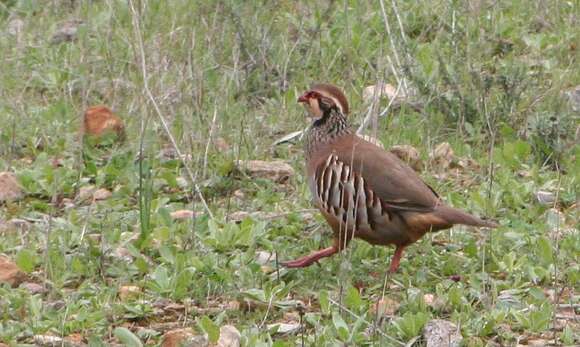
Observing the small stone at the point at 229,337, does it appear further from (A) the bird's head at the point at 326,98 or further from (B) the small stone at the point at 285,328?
(A) the bird's head at the point at 326,98

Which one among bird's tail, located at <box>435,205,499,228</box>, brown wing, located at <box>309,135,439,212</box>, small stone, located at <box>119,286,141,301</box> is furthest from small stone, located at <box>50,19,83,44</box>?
bird's tail, located at <box>435,205,499,228</box>

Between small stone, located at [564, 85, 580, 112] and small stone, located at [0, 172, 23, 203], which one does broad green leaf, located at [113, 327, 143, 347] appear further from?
small stone, located at [564, 85, 580, 112]

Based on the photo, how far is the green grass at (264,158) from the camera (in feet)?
18.3

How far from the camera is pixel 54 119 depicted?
7941 mm

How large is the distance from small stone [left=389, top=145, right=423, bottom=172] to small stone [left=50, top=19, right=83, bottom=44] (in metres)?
2.68

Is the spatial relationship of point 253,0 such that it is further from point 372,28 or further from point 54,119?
point 54,119

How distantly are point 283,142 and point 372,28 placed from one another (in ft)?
5.48

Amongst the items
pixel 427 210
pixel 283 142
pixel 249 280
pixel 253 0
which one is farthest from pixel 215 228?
pixel 253 0

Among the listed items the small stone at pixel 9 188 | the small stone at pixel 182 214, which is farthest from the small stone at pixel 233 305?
the small stone at pixel 9 188

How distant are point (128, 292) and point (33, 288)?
39 centimetres

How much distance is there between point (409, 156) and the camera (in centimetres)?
738

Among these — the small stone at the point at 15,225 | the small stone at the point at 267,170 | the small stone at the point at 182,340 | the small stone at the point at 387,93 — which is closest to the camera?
the small stone at the point at 182,340

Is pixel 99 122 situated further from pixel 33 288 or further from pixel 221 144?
pixel 33 288

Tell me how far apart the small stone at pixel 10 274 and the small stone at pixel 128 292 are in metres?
0.41
